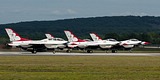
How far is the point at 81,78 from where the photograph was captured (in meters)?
41.5

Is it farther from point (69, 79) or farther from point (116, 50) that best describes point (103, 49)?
point (69, 79)

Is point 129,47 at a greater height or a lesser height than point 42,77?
greater

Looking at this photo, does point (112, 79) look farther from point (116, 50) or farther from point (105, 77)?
point (116, 50)

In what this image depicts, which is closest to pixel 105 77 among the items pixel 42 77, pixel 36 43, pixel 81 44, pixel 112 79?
pixel 112 79

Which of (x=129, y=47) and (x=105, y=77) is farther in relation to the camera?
(x=129, y=47)

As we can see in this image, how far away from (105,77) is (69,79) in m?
3.44

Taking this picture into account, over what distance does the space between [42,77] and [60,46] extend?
89.6 m

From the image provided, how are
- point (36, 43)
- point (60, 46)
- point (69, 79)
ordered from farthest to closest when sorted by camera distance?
point (60, 46), point (36, 43), point (69, 79)

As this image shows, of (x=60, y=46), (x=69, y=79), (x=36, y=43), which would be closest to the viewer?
(x=69, y=79)

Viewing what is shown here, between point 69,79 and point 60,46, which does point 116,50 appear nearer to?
point 60,46

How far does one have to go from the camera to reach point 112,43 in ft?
→ 444

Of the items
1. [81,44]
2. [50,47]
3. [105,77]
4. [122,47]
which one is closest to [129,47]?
[122,47]

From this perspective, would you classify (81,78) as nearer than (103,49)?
Yes

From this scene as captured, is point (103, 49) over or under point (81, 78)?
over
